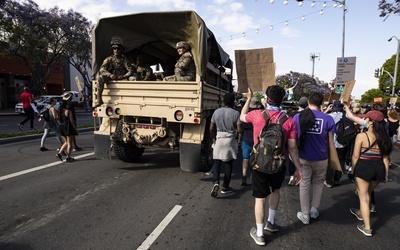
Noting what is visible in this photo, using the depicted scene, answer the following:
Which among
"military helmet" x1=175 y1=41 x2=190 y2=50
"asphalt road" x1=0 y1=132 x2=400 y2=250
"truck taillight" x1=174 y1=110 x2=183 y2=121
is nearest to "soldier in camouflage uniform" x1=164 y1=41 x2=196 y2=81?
"military helmet" x1=175 y1=41 x2=190 y2=50

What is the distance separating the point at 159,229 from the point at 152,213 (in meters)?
0.49

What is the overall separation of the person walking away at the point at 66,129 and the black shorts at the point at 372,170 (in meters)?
6.15

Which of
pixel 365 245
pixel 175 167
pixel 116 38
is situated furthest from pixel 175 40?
pixel 365 245

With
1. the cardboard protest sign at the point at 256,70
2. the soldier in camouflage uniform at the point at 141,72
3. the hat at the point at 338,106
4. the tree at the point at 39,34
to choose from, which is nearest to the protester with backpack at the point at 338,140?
the hat at the point at 338,106

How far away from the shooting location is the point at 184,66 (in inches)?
220

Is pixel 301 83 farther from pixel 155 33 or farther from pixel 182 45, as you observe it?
pixel 182 45

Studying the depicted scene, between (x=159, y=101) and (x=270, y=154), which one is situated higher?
(x=159, y=101)

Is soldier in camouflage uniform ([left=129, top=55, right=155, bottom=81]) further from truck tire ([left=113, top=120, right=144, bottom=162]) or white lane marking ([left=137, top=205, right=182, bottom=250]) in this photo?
white lane marking ([left=137, top=205, right=182, bottom=250])

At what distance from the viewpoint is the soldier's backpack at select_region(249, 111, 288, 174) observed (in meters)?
3.03

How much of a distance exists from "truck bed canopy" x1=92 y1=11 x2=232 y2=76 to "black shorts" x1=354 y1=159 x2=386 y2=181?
3.04m

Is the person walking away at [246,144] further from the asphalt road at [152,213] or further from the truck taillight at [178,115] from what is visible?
the truck taillight at [178,115]

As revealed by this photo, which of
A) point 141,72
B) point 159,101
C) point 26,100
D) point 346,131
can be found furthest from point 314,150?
point 26,100

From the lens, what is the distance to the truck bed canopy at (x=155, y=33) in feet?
17.2

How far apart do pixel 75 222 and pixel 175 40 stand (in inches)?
163
